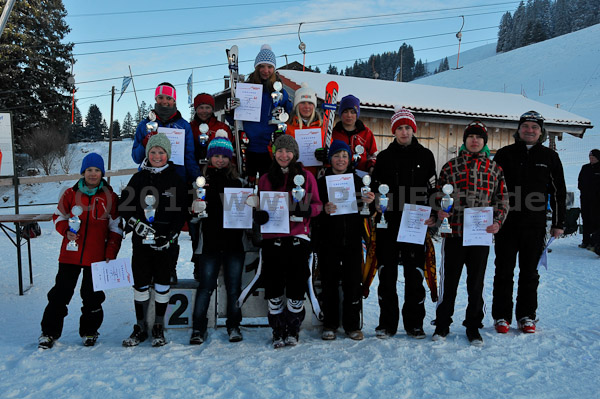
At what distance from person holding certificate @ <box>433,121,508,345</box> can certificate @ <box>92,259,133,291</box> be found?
3.13 meters

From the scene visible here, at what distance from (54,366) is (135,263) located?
1.06 metres

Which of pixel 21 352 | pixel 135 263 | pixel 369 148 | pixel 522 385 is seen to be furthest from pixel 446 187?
pixel 21 352

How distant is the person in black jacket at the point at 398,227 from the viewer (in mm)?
4027

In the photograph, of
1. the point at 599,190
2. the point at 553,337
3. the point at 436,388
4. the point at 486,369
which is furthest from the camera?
the point at 599,190

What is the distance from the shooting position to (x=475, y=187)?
156 inches

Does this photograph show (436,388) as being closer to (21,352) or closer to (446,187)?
(446,187)

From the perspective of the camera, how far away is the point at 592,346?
382cm

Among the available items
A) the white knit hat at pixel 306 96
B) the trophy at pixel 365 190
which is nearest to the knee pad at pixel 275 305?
the trophy at pixel 365 190

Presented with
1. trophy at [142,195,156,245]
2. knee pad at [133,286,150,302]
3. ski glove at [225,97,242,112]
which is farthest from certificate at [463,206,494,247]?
knee pad at [133,286,150,302]

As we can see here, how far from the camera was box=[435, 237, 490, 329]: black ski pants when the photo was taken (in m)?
3.96

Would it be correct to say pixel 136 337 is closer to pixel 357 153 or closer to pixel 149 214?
pixel 149 214

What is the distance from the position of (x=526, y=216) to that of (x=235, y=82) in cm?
364

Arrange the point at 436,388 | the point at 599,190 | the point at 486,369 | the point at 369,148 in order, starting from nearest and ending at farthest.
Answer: the point at 436,388, the point at 486,369, the point at 369,148, the point at 599,190

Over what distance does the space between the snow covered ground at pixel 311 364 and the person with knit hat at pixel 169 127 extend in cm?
179
